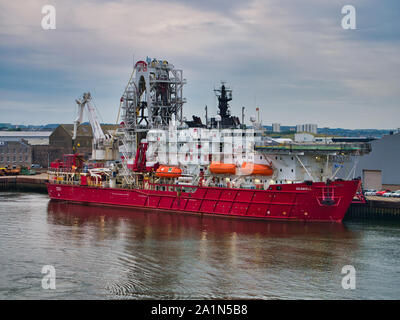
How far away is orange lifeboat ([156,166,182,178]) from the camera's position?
144 feet

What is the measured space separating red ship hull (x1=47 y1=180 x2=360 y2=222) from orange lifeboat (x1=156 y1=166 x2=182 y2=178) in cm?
93

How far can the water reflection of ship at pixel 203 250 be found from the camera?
24.0 meters

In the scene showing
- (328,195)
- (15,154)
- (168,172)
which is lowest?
(328,195)

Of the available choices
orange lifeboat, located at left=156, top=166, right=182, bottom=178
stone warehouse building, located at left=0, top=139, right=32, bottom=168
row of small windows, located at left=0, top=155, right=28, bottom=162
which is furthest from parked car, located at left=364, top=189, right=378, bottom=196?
row of small windows, located at left=0, top=155, right=28, bottom=162

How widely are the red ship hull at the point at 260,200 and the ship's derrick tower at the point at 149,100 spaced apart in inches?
300

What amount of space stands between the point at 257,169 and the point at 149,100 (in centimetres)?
1561

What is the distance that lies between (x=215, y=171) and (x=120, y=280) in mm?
18182

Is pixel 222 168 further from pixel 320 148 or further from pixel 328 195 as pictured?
pixel 328 195

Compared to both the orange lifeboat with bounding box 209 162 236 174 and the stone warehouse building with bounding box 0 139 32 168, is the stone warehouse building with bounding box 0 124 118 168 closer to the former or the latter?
the stone warehouse building with bounding box 0 139 32 168

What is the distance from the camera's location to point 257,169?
3959cm

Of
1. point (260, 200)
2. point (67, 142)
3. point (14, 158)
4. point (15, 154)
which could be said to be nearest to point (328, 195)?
point (260, 200)

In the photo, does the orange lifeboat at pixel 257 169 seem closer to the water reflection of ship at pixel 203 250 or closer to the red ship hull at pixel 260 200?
the red ship hull at pixel 260 200

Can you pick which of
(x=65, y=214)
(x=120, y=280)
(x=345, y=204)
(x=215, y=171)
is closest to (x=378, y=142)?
(x=345, y=204)

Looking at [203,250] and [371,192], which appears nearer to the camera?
[203,250]
